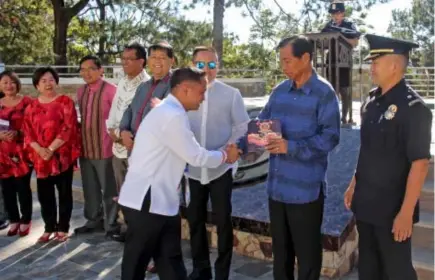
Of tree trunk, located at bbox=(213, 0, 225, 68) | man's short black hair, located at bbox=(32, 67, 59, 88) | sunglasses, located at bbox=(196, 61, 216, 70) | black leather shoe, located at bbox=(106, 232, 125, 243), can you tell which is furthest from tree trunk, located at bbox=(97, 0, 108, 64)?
sunglasses, located at bbox=(196, 61, 216, 70)

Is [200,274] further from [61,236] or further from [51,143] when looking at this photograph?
[51,143]

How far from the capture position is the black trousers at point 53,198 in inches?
183

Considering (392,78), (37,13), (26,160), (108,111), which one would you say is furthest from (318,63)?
(37,13)

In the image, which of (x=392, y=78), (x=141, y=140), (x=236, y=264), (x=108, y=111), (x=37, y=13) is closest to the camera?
(x=392, y=78)

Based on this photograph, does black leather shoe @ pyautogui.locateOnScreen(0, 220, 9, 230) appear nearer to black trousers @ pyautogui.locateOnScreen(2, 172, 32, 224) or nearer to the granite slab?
black trousers @ pyautogui.locateOnScreen(2, 172, 32, 224)

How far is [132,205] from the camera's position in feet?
9.10

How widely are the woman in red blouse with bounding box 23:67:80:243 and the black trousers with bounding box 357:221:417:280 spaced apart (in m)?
2.87

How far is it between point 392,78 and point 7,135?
364 cm

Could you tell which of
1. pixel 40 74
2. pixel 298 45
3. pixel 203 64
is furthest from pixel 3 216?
pixel 298 45

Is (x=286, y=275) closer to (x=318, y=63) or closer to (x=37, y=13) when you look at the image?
(x=318, y=63)

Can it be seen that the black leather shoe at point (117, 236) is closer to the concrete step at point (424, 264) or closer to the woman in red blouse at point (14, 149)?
the woman in red blouse at point (14, 149)

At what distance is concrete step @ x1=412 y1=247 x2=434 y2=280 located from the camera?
3430 millimetres

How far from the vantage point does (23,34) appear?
16422mm

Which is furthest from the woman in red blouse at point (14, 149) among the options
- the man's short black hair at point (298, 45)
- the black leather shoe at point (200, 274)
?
the man's short black hair at point (298, 45)
